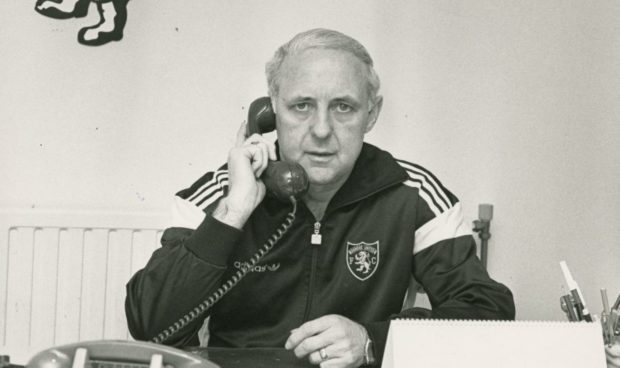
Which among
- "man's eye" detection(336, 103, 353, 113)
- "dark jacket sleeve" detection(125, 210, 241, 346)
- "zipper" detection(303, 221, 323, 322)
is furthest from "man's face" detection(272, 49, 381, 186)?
"dark jacket sleeve" detection(125, 210, 241, 346)

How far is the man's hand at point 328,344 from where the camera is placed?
3.88ft

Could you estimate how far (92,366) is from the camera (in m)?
0.96

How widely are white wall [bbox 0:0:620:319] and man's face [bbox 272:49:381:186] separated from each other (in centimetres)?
86

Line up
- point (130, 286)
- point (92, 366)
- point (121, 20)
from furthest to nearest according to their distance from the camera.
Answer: point (121, 20), point (130, 286), point (92, 366)

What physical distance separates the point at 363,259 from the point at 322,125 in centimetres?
29

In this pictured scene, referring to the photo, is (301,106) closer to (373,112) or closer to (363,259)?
(373,112)

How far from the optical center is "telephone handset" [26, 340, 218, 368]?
0.95m

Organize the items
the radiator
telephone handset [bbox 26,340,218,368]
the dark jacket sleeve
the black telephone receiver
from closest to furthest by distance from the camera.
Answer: telephone handset [bbox 26,340,218,368]
the dark jacket sleeve
the black telephone receiver
the radiator

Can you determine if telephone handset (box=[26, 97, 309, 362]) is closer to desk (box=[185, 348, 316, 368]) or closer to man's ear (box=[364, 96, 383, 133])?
desk (box=[185, 348, 316, 368])

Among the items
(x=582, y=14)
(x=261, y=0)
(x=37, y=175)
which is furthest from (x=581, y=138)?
(x=37, y=175)

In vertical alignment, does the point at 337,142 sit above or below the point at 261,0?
below

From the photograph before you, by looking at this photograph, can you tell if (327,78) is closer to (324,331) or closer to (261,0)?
(324,331)

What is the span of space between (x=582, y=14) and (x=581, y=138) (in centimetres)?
40

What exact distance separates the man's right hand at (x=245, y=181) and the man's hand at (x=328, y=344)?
316 millimetres
